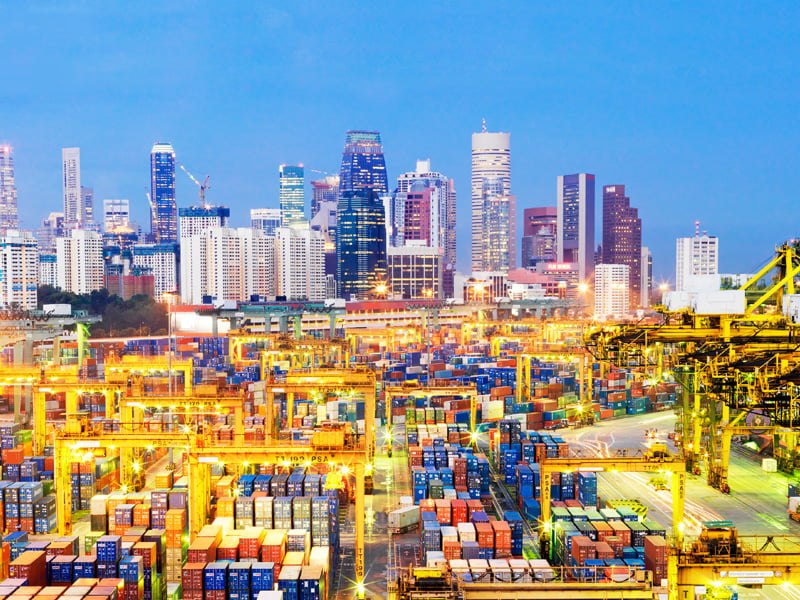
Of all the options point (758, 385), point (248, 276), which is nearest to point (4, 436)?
point (758, 385)

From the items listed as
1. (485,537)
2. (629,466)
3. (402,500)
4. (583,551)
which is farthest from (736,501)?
(485,537)

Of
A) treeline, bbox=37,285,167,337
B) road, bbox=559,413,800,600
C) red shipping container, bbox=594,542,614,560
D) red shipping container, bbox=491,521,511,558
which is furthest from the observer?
treeline, bbox=37,285,167,337

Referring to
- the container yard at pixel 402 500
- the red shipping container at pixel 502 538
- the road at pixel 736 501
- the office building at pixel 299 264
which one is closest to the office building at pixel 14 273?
the office building at pixel 299 264

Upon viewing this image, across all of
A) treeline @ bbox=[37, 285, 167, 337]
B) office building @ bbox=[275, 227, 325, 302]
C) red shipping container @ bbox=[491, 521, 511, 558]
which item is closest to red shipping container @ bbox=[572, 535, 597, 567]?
red shipping container @ bbox=[491, 521, 511, 558]

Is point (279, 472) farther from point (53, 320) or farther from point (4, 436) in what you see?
point (53, 320)

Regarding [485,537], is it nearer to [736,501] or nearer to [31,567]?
[31,567]

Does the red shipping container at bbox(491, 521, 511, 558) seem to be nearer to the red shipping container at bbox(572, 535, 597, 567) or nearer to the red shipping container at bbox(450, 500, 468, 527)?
the red shipping container at bbox(572, 535, 597, 567)
